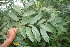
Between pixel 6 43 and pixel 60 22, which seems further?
pixel 60 22

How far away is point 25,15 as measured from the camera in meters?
1.62

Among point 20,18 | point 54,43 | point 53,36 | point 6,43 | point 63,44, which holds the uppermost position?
point 20,18

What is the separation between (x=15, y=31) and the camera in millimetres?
1595

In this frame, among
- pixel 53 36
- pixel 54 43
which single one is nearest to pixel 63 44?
pixel 54 43

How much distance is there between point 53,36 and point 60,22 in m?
0.38

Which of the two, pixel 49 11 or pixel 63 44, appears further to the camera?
pixel 63 44

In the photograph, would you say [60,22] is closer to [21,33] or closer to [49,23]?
[49,23]

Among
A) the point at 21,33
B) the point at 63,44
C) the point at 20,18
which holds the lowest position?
the point at 63,44

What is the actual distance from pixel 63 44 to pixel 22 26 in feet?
4.32

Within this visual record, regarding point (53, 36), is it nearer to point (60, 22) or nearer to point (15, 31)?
point (60, 22)

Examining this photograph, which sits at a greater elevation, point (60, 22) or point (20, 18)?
point (20, 18)

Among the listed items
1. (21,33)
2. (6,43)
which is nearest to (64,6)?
(21,33)

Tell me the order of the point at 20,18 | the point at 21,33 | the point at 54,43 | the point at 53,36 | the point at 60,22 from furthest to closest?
the point at 54,43 < the point at 53,36 < the point at 60,22 < the point at 20,18 < the point at 21,33

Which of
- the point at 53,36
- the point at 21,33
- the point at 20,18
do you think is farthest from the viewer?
the point at 53,36
